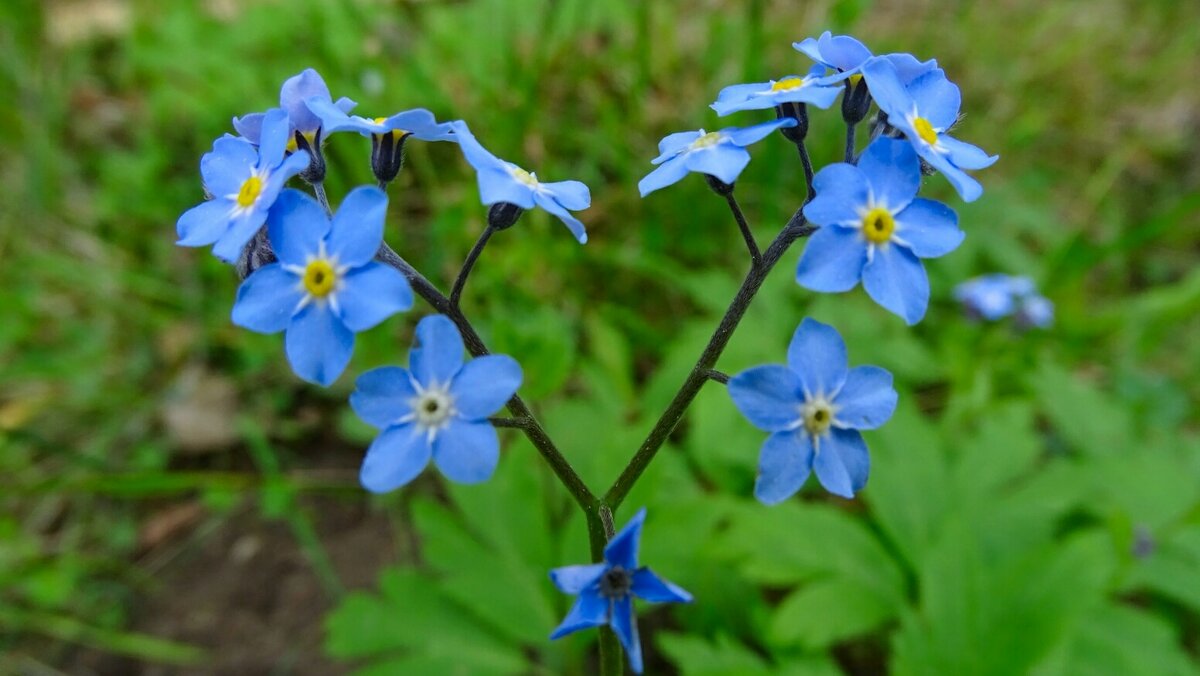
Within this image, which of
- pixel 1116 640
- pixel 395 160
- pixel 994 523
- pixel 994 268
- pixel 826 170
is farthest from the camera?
pixel 994 268

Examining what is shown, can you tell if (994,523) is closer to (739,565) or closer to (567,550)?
(739,565)

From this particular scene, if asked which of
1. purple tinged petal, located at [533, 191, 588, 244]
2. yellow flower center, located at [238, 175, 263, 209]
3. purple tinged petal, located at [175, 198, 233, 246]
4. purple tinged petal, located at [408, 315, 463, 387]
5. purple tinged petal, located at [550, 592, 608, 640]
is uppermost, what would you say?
purple tinged petal, located at [533, 191, 588, 244]

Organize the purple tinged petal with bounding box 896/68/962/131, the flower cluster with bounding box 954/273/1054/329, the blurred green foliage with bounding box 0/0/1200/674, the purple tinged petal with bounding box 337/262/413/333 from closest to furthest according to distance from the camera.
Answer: the purple tinged petal with bounding box 337/262/413/333 → the purple tinged petal with bounding box 896/68/962/131 → the blurred green foliage with bounding box 0/0/1200/674 → the flower cluster with bounding box 954/273/1054/329

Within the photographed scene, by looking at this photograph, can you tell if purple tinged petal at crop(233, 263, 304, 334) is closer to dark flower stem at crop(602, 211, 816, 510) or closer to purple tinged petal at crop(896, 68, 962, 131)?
dark flower stem at crop(602, 211, 816, 510)

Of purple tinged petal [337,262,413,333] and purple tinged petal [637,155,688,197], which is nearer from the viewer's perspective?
purple tinged petal [337,262,413,333]

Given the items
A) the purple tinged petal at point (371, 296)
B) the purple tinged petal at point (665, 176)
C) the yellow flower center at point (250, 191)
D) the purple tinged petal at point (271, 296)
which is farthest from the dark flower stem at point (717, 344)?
the yellow flower center at point (250, 191)

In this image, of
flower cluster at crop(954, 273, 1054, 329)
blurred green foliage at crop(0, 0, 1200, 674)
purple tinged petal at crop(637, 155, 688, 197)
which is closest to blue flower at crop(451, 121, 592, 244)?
purple tinged petal at crop(637, 155, 688, 197)

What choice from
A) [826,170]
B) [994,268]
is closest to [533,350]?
[826,170]

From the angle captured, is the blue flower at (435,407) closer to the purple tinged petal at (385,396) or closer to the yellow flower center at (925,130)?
the purple tinged petal at (385,396)
